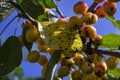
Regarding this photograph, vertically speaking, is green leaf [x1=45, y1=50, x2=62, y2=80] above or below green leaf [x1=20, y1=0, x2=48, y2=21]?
below

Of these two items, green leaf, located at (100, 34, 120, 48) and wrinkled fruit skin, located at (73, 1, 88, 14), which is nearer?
wrinkled fruit skin, located at (73, 1, 88, 14)

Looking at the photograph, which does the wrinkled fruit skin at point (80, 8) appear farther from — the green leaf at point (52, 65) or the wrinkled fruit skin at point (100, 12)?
the green leaf at point (52, 65)

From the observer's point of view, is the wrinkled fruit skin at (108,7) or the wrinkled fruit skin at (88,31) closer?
the wrinkled fruit skin at (88,31)

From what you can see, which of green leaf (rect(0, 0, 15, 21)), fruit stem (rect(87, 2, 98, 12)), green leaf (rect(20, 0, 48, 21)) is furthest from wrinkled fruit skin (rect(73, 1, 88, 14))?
green leaf (rect(0, 0, 15, 21))

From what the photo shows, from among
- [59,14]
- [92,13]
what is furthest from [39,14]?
[92,13]

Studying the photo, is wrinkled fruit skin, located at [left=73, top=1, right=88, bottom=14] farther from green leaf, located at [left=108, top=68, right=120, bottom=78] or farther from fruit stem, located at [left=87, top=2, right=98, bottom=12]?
green leaf, located at [left=108, top=68, right=120, bottom=78]

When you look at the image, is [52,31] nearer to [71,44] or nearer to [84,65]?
[71,44]

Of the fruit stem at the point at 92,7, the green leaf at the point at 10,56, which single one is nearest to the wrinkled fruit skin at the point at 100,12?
the fruit stem at the point at 92,7
